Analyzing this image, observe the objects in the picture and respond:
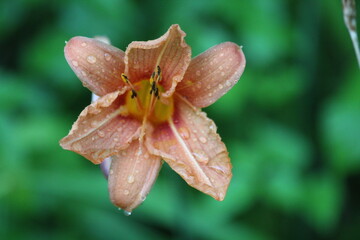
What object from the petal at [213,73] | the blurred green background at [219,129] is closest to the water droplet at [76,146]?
the petal at [213,73]

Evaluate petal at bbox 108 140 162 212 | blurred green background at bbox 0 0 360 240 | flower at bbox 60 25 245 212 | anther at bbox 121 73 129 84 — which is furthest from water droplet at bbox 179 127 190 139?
blurred green background at bbox 0 0 360 240

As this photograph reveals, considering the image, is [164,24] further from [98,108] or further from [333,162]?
[98,108]

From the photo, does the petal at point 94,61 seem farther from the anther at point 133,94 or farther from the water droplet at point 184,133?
the water droplet at point 184,133

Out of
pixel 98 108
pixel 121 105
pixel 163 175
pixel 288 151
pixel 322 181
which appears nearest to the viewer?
pixel 98 108

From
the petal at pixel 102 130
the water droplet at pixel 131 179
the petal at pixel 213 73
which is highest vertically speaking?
the petal at pixel 213 73

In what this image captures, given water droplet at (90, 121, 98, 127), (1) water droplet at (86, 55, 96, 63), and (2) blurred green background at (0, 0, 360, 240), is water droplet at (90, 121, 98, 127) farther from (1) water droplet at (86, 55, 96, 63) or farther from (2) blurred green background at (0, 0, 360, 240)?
(2) blurred green background at (0, 0, 360, 240)

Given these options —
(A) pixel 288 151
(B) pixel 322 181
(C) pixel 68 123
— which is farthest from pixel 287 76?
(C) pixel 68 123
